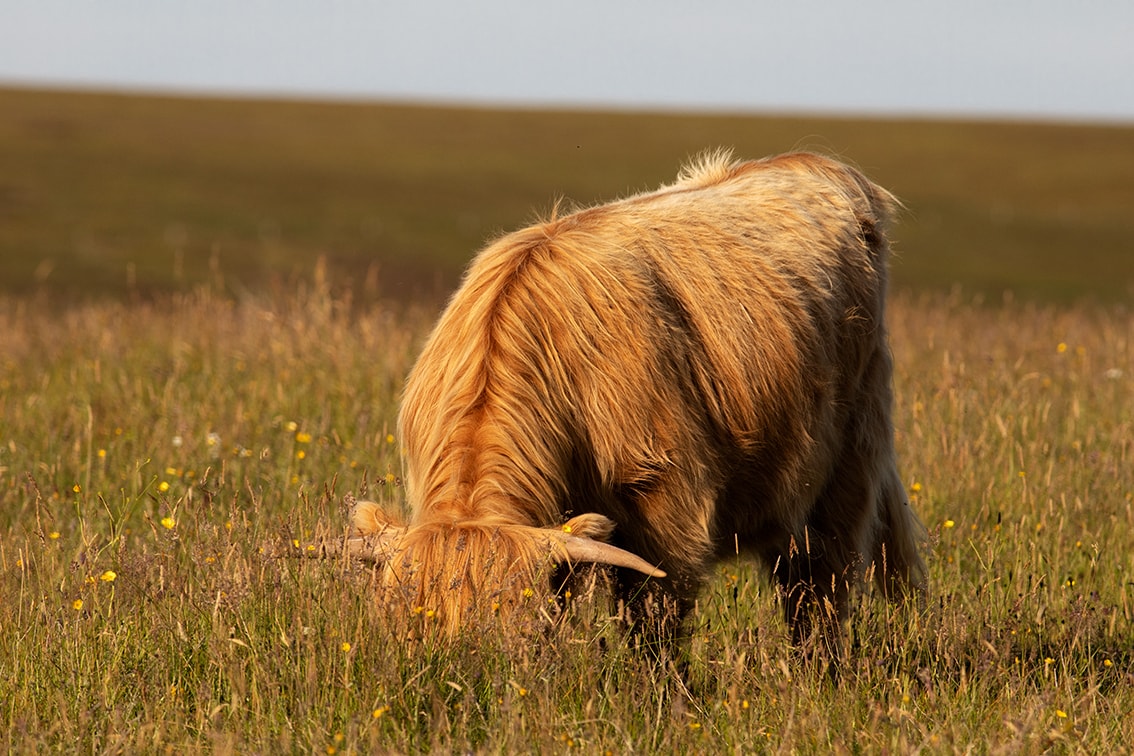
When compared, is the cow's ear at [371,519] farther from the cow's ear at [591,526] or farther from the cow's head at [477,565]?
the cow's ear at [591,526]

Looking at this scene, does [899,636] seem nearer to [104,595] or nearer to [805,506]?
[805,506]

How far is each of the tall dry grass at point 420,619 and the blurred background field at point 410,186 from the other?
1628mm

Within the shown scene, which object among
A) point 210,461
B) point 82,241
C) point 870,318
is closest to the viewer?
point 870,318

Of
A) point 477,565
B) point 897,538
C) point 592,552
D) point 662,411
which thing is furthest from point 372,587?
point 897,538

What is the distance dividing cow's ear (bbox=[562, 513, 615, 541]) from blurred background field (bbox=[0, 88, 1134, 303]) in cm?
311

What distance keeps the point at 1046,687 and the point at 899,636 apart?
0.58 meters

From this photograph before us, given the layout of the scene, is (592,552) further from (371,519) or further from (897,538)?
(897,538)

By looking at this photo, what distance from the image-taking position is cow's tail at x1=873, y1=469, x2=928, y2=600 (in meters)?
5.39

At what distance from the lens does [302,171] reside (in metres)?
48.9

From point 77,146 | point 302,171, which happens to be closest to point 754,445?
point 302,171

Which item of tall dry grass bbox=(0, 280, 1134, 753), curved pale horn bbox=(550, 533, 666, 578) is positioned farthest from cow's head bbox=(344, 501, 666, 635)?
tall dry grass bbox=(0, 280, 1134, 753)

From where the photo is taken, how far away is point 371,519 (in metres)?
3.78

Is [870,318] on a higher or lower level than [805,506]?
higher

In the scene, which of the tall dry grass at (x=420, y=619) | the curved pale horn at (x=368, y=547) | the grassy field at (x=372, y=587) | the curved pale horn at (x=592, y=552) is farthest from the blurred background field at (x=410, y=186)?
the curved pale horn at (x=368, y=547)
